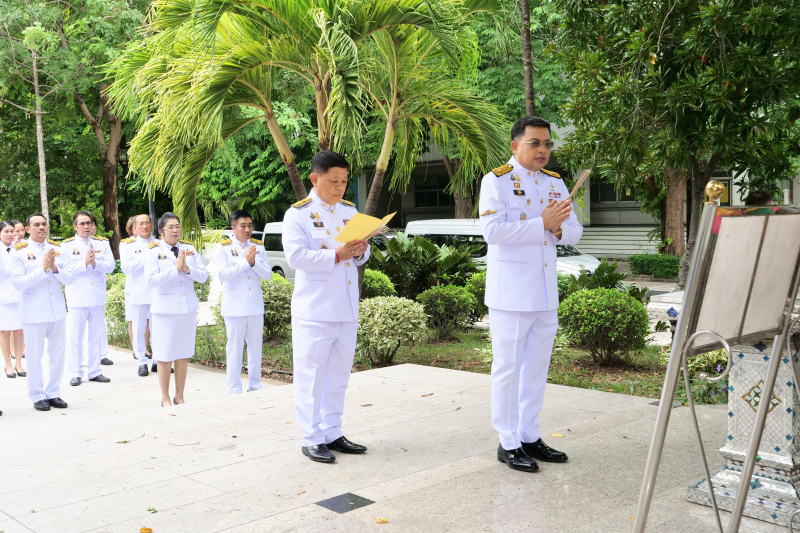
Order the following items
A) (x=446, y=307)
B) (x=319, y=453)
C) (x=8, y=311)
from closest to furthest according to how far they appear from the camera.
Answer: (x=319, y=453) < (x=8, y=311) < (x=446, y=307)

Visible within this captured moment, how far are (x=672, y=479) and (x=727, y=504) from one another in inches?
20.4

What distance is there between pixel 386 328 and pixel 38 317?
11.9ft

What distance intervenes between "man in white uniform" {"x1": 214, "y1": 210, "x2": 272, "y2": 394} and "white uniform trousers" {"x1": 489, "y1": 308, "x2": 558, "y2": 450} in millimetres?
3789

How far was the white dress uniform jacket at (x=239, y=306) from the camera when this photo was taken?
7672 millimetres

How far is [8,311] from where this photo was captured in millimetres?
9289

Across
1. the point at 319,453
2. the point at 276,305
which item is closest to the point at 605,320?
the point at 319,453

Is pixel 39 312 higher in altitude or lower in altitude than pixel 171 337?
higher

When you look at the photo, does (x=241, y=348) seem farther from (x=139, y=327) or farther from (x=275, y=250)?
(x=275, y=250)

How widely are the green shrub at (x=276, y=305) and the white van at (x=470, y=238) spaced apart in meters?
5.09

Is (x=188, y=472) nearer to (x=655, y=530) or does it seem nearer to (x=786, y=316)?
(x=655, y=530)

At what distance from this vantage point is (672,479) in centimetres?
408

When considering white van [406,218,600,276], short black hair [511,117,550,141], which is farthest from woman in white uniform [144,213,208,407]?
white van [406,218,600,276]

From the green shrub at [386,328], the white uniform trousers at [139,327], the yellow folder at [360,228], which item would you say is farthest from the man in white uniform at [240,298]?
the yellow folder at [360,228]

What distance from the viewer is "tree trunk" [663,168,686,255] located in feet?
65.0
